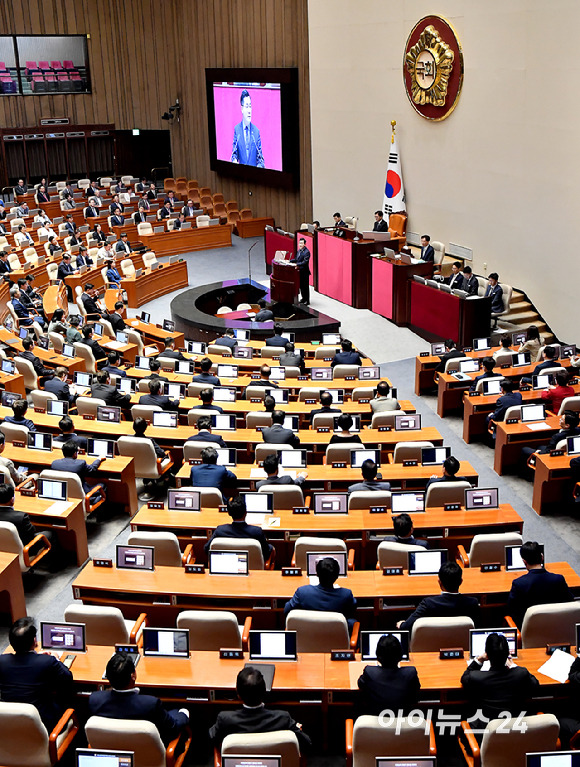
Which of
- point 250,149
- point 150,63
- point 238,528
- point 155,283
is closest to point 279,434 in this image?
point 238,528

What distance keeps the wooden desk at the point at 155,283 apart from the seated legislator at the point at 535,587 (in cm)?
1349

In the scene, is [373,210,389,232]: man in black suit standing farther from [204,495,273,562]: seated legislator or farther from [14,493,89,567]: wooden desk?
[204,495,273,562]: seated legislator

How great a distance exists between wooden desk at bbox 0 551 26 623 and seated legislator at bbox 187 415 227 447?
2440 mm

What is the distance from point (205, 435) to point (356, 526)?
7.94ft

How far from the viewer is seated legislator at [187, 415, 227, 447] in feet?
28.6

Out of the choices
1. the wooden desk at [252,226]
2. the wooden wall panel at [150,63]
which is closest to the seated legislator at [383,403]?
the wooden wall panel at [150,63]

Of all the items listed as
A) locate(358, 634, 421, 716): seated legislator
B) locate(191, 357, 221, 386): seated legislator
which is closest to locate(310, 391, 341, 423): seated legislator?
locate(191, 357, 221, 386): seated legislator

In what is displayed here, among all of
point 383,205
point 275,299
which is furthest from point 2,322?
point 383,205

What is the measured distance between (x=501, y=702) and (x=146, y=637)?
7.21 ft

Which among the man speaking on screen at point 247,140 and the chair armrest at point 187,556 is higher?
the man speaking on screen at point 247,140

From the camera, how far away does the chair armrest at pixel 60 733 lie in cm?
474

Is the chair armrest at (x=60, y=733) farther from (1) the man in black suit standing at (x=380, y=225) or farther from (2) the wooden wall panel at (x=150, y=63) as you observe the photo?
(2) the wooden wall panel at (x=150, y=63)

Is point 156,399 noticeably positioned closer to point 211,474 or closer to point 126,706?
point 211,474

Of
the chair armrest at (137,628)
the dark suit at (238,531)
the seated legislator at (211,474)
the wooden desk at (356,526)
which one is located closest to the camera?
the chair armrest at (137,628)
